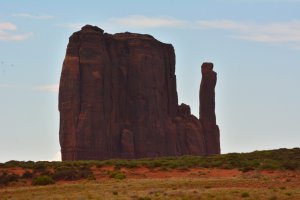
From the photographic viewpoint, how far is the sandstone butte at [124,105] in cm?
11731

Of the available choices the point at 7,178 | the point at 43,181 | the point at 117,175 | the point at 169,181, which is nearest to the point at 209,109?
the point at 117,175

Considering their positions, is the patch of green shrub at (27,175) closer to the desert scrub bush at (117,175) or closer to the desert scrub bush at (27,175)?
the desert scrub bush at (27,175)

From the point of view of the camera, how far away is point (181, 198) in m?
37.2

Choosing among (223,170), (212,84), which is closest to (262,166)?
(223,170)

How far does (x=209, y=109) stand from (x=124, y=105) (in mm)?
22583

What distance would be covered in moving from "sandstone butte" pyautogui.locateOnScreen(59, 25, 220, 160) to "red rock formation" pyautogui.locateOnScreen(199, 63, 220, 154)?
0.65 feet

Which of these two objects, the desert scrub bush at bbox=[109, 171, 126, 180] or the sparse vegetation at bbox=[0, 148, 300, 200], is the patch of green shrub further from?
the desert scrub bush at bbox=[109, 171, 126, 180]

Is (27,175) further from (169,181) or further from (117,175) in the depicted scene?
(169,181)

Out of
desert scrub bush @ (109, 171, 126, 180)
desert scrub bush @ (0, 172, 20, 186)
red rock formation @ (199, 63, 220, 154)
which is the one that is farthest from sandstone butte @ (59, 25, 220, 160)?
desert scrub bush @ (109, 171, 126, 180)

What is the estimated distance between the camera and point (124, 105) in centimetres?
12719

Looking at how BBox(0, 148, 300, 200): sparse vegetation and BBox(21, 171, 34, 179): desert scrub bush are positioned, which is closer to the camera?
BBox(0, 148, 300, 200): sparse vegetation

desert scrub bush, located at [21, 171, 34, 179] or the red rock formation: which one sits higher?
the red rock formation

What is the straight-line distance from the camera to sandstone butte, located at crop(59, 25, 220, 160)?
117 meters

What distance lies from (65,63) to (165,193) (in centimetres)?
8247
